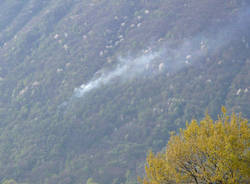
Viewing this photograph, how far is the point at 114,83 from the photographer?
98.4 m

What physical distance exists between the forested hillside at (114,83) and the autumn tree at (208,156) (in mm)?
46199

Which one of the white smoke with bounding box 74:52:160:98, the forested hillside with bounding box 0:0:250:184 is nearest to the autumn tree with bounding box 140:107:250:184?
the forested hillside with bounding box 0:0:250:184

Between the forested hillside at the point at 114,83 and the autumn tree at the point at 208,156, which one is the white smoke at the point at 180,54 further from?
the autumn tree at the point at 208,156

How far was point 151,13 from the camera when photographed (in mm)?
108625

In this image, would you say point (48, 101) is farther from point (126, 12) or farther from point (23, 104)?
point (126, 12)

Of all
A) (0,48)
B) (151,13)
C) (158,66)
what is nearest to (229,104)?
(158,66)

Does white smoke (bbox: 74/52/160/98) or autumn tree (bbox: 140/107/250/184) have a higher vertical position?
autumn tree (bbox: 140/107/250/184)

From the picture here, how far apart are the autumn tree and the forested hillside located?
46199 millimetres

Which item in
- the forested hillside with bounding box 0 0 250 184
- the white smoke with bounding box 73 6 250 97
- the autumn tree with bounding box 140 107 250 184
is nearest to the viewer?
the autumn tree with bounding box 140 107 250 184

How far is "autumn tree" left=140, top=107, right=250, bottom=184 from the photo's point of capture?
22.2 metres

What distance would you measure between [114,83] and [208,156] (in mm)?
75566

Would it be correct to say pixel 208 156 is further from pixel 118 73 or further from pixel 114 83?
pixel 118 73

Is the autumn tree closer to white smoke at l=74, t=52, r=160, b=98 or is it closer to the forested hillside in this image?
the forested hillside

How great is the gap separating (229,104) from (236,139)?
57.8 metres
